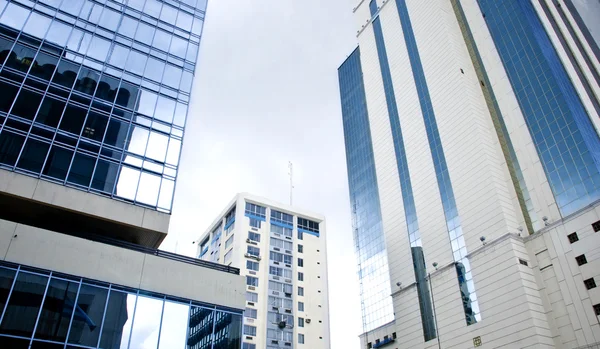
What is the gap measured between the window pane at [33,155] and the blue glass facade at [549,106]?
1669 inches

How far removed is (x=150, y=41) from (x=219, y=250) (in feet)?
182

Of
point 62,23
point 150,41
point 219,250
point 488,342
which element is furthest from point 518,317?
point 219,250

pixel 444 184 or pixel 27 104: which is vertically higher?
pixel 444 184

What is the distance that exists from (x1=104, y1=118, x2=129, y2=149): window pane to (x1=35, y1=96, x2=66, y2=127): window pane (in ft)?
9.89

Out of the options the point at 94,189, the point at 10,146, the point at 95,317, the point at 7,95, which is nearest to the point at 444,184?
the point at 94,189

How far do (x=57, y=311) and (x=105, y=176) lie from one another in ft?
30.3

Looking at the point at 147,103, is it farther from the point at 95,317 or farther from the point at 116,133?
the point at 95,317

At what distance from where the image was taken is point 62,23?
3331cm

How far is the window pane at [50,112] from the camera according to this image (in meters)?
28.6

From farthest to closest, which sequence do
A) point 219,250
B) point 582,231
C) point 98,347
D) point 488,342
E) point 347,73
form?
1. point 347,73
2. point 219,250
3. point 488,342
4. point 582,231
5. point 98,347

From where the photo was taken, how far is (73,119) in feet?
97.6

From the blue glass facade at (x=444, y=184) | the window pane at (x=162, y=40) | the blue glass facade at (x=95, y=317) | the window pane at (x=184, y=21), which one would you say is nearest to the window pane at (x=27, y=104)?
the blue glass facade at (x=95, y=317)

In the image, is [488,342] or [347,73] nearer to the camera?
[488,342]

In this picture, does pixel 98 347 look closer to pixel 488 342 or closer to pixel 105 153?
pixel 105 153
